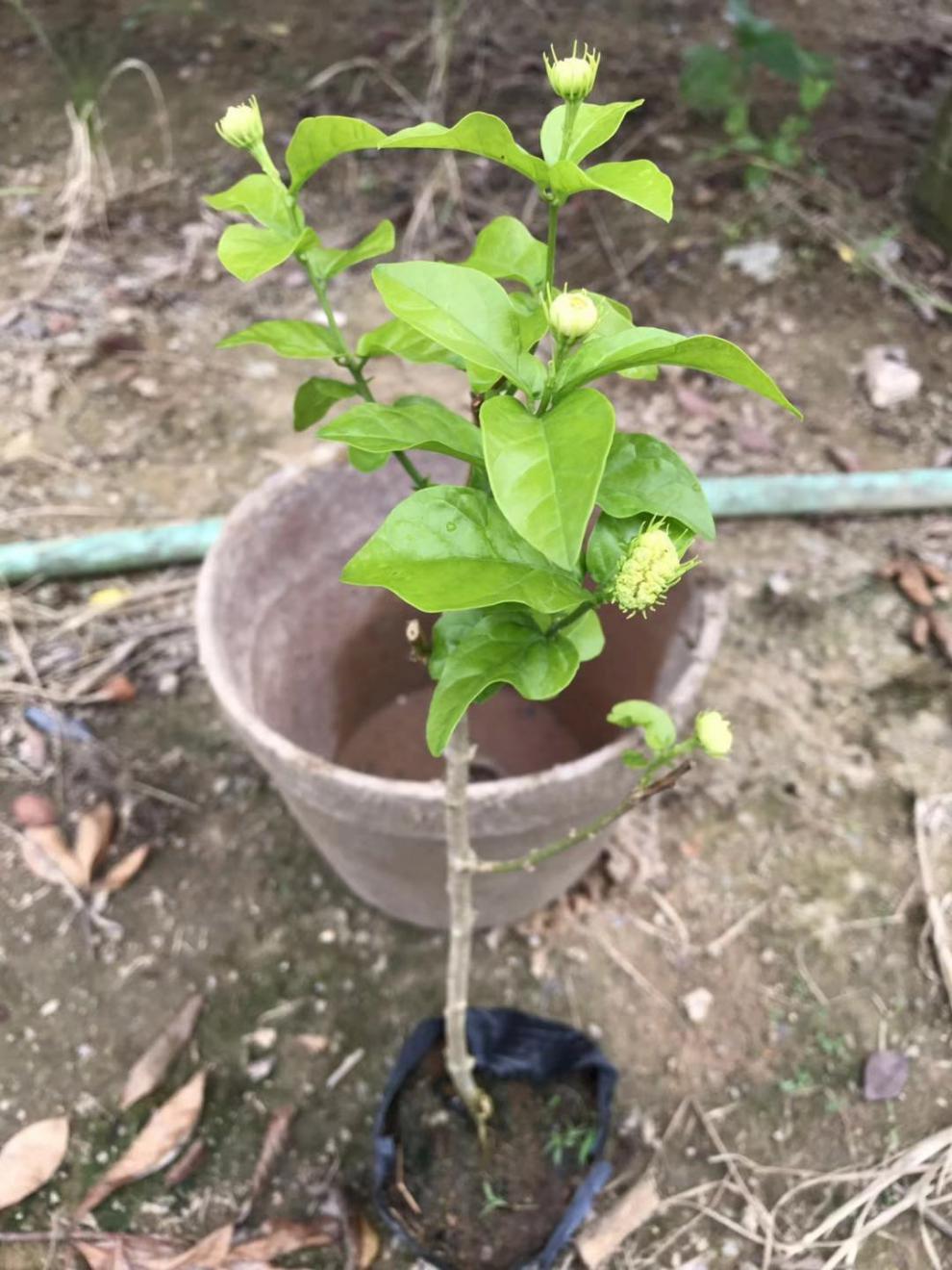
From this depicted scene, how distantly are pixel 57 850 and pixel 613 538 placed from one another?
4.17 ft

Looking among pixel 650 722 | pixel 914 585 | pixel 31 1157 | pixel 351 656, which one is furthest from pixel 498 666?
pixel 914 585

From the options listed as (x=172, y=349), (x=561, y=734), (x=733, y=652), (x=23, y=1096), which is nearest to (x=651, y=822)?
(x=561, y=734)

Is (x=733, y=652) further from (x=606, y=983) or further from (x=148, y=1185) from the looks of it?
(x=148, y=1185)

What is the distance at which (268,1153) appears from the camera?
1312 millimetres

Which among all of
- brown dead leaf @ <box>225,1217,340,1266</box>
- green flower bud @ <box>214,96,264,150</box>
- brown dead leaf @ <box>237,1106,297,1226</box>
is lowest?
brown dead leaf @ <box>225,1217,340,1266</box>

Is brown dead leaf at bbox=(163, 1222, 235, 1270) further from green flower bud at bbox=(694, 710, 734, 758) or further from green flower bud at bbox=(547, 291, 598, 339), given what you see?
green flower bud at bbox=(547, 291, 598, 339)

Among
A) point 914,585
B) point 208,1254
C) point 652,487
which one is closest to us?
point 652,487

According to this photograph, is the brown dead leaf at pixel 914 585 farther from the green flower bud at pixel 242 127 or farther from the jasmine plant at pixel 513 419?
the green flower bud at pixel 242 127

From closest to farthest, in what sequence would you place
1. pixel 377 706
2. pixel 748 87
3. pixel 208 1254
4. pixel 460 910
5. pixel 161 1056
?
1. pixel 460 910
2. pixel 208 1254
3. pixel 161 1056
4. pixel 377 706
5. pixel 748 87

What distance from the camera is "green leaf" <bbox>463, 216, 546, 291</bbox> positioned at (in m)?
0.69

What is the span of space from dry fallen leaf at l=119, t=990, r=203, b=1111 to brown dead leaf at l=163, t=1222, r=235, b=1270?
21 centimetres

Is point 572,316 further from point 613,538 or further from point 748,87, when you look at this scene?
point 748,87

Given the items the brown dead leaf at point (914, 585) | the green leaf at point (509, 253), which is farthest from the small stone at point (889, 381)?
the green leaf at point (509, 253)

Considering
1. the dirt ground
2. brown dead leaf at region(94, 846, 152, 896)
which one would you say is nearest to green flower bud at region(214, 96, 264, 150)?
the dirt ground
